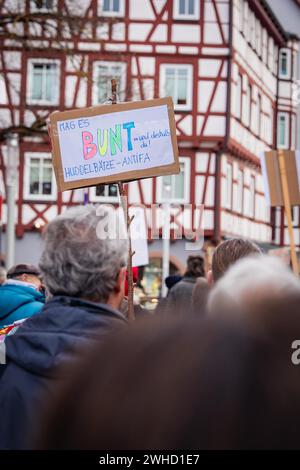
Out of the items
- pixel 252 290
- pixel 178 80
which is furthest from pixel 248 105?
pixel 252 290

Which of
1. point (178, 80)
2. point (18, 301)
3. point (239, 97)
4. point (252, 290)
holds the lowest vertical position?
point (18, 301)

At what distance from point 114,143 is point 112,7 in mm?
23538

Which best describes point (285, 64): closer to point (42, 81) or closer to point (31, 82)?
point (42, 81)

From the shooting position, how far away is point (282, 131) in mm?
36625

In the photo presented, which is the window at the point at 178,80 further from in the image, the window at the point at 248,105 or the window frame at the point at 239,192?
the window frame at the point at 239,192

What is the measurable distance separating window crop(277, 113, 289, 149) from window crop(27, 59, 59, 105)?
10.6 metres

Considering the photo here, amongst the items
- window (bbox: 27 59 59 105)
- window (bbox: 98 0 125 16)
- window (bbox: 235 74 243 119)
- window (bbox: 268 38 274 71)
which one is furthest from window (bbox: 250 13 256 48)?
window (bbox: 27 59 59 105)

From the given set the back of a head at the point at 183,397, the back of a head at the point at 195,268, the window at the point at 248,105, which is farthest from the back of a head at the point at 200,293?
the window at the point at 248,105

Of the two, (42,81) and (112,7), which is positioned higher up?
(112,7)

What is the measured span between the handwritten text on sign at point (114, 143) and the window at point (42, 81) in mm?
22596

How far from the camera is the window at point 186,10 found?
2809 centimetres

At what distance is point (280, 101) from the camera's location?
36.2 metres

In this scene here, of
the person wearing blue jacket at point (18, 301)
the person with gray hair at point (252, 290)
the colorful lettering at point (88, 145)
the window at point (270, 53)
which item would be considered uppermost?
the window at point (270, 53)
